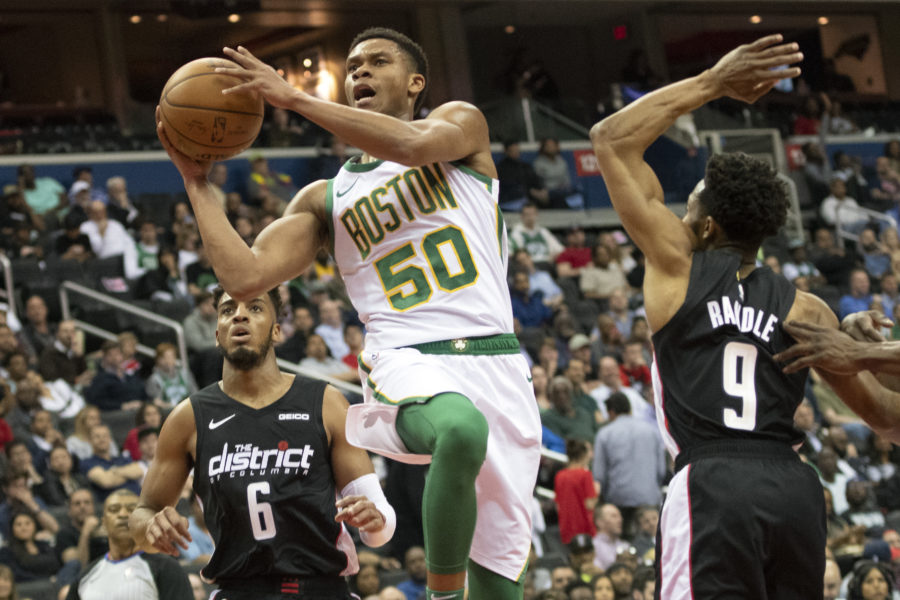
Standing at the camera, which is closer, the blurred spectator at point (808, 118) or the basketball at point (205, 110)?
the basketball at point (205, 110)

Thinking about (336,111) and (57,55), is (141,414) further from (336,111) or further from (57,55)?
(57,55)

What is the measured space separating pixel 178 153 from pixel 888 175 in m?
18.1

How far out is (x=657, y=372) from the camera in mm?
4297

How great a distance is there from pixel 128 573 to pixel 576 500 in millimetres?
5121

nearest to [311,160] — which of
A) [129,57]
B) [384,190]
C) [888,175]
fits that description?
[129,57]

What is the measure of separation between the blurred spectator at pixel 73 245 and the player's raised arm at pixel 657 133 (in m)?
10.0

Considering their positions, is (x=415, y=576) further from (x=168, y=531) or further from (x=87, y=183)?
(x=87, y=183)

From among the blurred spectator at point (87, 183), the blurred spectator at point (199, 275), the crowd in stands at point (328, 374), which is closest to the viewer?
the crowd in stands at point (328, 374)

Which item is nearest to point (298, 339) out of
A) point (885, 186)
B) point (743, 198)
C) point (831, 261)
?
point (743, 198)

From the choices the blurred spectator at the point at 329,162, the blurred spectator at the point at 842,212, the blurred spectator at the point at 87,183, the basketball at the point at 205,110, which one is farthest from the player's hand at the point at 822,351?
the blurred spectator at the point at 842,212

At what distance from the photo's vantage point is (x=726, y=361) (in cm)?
413

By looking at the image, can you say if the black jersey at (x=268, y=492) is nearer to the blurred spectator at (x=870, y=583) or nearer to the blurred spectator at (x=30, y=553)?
the blurred spectator at (x=30, y=553)

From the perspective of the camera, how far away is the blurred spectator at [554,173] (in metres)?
18.5

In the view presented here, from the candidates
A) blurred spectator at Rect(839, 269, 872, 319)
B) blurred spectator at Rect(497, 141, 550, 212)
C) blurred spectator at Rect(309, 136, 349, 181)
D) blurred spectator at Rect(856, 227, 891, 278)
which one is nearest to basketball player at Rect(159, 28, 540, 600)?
blurred spectator at Rect(309, 136, 349, 181)
